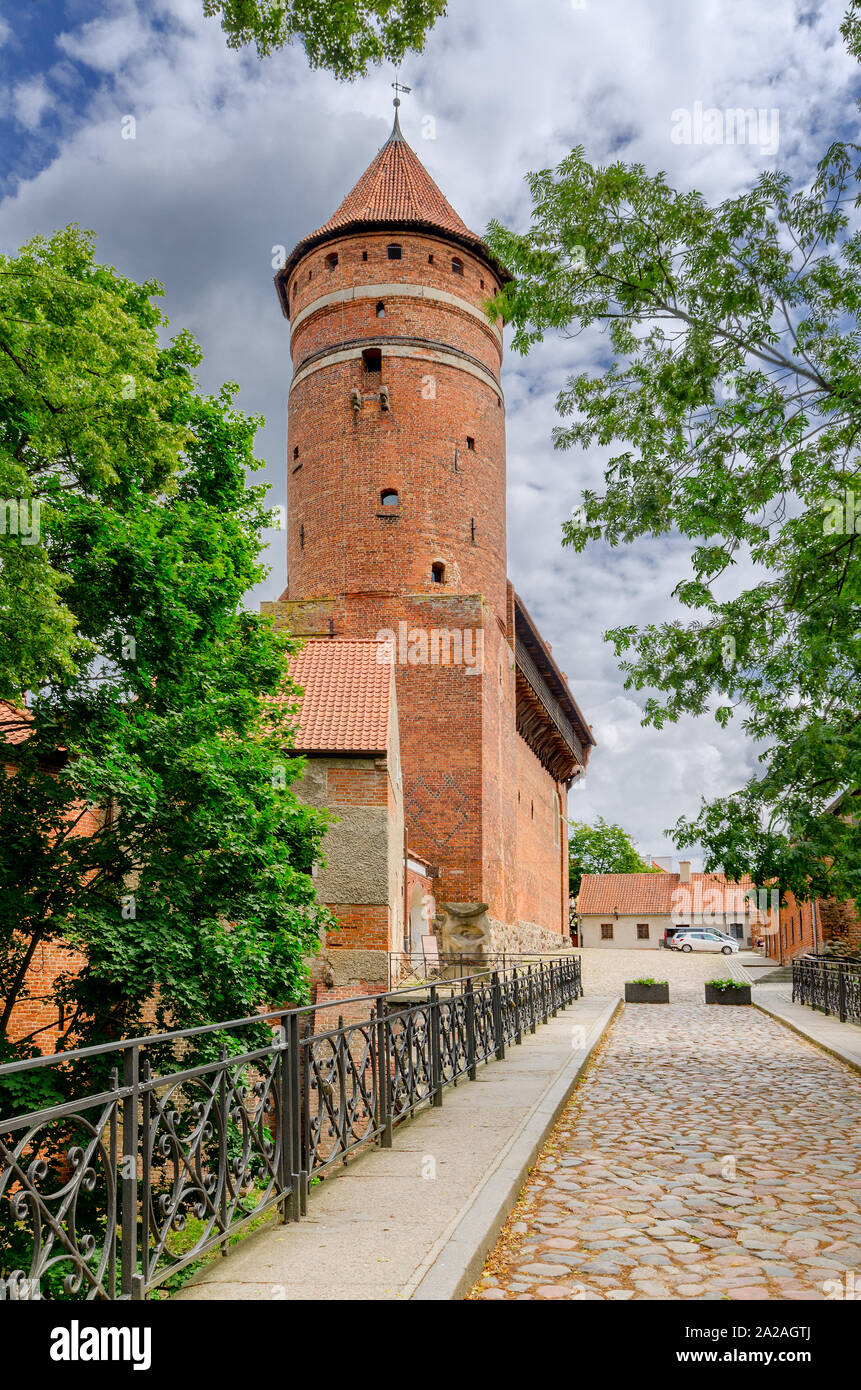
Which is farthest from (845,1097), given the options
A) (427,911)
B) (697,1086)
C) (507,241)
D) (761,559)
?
(427,911)

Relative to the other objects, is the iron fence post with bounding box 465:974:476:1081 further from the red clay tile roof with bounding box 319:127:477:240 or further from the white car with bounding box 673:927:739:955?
the white car with bounding box 673:927:739:955

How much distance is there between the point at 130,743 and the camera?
10164mm

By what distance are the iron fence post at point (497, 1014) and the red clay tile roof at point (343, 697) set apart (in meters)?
6.47

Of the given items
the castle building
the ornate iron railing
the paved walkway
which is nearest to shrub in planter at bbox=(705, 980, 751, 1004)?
the ornate iron railing

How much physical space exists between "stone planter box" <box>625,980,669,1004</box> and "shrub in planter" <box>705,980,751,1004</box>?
3.80 ft

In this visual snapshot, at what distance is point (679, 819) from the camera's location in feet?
35.8

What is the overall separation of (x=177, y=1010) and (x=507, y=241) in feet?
26.1

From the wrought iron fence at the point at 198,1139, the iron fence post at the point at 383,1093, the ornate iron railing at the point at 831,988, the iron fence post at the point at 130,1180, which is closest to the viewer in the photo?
the wrought iron fence at the point at 198,1139

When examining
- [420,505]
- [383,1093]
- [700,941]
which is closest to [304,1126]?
[383,1093]

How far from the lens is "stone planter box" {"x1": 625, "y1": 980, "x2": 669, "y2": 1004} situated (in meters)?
23.0

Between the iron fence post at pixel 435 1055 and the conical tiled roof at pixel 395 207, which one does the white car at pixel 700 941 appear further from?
the iron fence post at pixel 435 1055

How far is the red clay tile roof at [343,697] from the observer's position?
1717 centimetres

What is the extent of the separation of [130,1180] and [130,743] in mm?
6988

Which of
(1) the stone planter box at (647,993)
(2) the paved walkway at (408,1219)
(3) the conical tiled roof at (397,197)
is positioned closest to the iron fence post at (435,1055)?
(2) the paved walkway at (408,1219)
